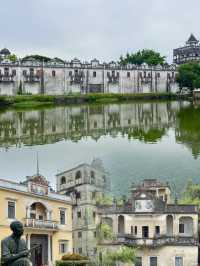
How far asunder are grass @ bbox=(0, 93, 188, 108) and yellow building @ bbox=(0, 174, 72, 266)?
2750 cm

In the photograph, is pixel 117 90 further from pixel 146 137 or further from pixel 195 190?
pixel 195 190

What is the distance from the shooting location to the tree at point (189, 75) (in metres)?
63.0

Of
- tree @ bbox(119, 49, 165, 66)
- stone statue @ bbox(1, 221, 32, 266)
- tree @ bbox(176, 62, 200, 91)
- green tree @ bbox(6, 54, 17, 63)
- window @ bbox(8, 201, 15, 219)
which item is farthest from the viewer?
tree @ bbox(119, 49, 165, 66)

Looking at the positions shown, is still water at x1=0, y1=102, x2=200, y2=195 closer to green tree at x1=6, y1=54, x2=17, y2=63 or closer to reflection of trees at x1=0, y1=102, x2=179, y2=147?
reflection of trees at x1=0, y1=102, x2=179, y2=147

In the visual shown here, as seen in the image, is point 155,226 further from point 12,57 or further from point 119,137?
point 12,57

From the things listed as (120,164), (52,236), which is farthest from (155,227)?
(52,236)

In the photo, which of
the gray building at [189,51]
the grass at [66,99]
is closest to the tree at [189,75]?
the grass at [66,99]

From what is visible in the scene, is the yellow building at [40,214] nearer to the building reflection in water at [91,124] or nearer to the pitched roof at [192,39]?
the building reflection in water at [91,124]

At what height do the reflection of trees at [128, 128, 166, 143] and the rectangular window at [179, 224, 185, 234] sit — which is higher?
the reflection of trees at [128, 128, 166, 143]

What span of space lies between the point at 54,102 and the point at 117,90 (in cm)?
1328

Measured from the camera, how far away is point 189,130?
103 feet

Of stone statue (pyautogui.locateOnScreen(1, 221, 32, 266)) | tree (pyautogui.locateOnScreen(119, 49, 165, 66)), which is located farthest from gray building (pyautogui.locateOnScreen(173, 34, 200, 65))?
stone statue (pyautogui.locateOnScreen(1, 221, 32, 266))

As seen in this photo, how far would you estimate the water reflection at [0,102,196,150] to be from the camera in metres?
28.5

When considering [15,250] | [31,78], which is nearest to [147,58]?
[31,78]
